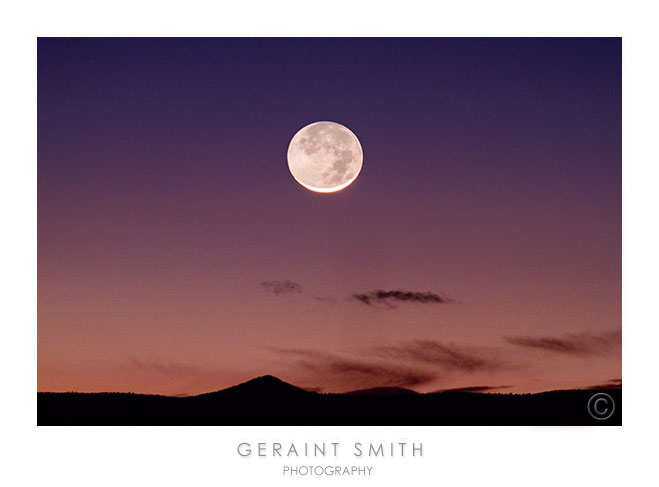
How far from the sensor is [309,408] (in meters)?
9.66

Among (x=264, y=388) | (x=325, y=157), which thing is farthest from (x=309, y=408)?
(x=325, y=157)

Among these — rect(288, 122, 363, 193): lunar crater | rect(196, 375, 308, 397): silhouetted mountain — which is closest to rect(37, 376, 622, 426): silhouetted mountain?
rect(196, 375, 308, 397): silhouetted mountain

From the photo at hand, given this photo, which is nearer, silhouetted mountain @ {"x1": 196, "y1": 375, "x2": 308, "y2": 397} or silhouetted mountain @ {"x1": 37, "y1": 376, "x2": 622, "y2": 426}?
silhouetted mountain @ {"x1": 37, "y1": 376, "x2": 622, "y2": 426}

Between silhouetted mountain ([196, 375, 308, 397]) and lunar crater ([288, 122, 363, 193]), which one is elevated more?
lunar crater ([288, 122, 363, 193])

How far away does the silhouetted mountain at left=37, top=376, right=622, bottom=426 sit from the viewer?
8789mm

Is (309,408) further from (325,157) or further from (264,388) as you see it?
(325,157)

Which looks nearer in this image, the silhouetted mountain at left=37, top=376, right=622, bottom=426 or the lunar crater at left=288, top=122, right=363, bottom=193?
the silhouetted mountain at left=37, top=376, right=622, bottom=426

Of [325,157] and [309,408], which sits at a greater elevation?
[325,157]

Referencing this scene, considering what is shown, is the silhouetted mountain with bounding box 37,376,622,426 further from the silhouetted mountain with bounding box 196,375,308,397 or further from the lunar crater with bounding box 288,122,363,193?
the lunar crater with bounding box 288,122,363,193
